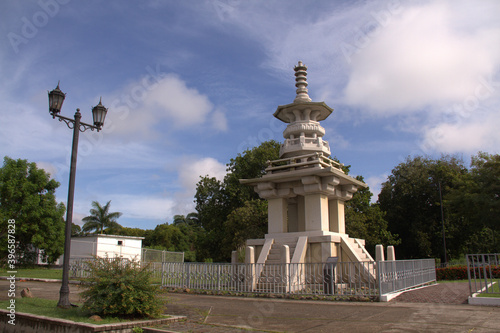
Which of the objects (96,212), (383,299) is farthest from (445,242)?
(96,212)

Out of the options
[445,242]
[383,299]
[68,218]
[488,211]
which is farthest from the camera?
[445,242]

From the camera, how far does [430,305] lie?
33.5 ft

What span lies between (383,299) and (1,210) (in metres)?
27.4

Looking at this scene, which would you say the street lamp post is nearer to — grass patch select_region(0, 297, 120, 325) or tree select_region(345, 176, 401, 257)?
grass patch select_region(0, 297, 120, 325)

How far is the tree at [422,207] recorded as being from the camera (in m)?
38.5

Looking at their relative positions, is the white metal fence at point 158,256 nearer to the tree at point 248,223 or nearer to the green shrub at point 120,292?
the tree at point 248,223

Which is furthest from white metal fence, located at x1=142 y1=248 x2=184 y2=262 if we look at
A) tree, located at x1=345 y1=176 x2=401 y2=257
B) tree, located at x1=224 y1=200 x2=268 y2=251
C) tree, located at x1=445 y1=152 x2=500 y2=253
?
tree, located at x1=445 y1=152 x2=500 y2=253

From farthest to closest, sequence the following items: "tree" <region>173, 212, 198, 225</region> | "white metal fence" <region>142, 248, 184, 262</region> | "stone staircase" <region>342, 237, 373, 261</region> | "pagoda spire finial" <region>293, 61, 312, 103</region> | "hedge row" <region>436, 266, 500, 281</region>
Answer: "tree" <region>173, 212, 198, 225</region>
"white metal fence" <region>142, 248, 184, 262</region>
"hedge row" <region>436, 266, 500, 281</region>
"pagoda spire finial" <region>293, 61, 312, 103</region>
"stone staircase" <region>342, 237, 373, 261</region>

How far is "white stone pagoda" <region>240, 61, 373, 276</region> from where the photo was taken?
1616cm

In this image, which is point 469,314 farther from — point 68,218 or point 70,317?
point 68,218

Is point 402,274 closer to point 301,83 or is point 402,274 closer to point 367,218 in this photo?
point 301,83

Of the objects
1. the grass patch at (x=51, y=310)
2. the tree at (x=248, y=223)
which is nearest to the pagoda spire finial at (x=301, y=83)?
the tree at (x=248, y=223)

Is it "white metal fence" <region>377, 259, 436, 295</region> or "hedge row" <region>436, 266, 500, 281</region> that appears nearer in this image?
"white metal fence" <region>377, 259, 436, 295</region>

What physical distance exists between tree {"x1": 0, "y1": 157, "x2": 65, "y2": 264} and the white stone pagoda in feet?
62.5
